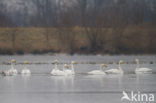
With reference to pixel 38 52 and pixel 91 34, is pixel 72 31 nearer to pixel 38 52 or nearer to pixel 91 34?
pixel 91 34

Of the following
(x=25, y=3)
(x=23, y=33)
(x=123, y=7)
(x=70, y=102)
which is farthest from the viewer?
(x=25, y=3)

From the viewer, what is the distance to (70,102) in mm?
12195

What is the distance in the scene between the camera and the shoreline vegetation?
4109 centimetres

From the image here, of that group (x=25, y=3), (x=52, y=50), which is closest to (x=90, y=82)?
(x=52, y=50)

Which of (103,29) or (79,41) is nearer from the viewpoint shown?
(79,41)

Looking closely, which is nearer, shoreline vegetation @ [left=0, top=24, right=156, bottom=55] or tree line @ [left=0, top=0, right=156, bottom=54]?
shoreline vegetation @ [left=0, top=24, right=156, bottom=55]

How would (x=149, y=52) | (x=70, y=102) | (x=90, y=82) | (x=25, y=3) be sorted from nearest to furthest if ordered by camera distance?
(x=70, y=102) → (x=90, y=82) → (x=149, y=52) → (x=25, y=3)

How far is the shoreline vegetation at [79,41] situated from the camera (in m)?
41.1

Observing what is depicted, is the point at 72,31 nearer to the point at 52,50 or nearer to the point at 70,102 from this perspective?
the point at 52,50

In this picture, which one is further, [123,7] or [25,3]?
[25,3]

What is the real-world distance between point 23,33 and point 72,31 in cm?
459

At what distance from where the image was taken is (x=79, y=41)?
139 ft

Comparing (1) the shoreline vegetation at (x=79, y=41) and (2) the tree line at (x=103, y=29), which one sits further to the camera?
(2) the tree line at (x=103, y=29)

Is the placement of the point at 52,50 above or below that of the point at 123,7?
below
